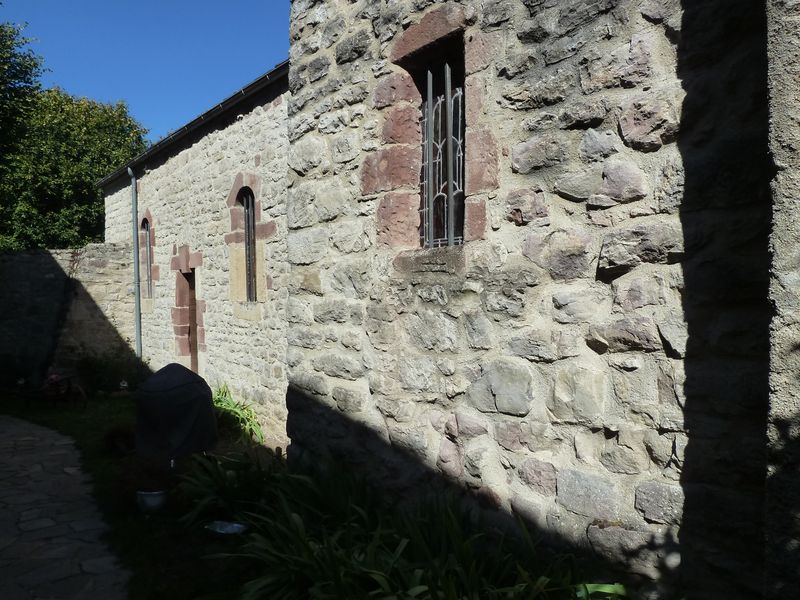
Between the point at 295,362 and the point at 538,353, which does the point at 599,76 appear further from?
the point at 295,362

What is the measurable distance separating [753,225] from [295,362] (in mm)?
2897

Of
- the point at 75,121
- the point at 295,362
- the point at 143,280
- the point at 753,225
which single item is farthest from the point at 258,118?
the point at 75,121

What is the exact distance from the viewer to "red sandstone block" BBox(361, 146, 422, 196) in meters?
3.46

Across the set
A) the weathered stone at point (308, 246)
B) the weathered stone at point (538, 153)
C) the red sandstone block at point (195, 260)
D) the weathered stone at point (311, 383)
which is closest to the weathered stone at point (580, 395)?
the weathered stone at point (538, 153)

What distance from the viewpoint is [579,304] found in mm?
2527

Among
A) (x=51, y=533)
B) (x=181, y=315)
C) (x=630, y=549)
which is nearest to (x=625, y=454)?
(x=630, y=549)

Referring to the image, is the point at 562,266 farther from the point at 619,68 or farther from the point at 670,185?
the point at 619,68

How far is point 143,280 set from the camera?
12.9m

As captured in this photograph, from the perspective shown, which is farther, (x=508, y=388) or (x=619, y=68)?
(x=508, y=388)

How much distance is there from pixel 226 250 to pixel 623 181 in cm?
749

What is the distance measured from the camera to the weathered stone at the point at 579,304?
247 centimetres

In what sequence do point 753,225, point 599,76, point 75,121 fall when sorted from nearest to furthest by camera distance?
point 753,225
point 599,76
point 75,121

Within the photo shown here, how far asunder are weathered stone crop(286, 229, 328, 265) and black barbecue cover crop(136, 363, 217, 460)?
2.31 meters

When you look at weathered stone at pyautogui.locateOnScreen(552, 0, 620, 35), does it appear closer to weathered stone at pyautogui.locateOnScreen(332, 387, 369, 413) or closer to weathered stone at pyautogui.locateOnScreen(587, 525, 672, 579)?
weathered stone at pyautogui.locateOnScreen(587, 525, 672, 579)
